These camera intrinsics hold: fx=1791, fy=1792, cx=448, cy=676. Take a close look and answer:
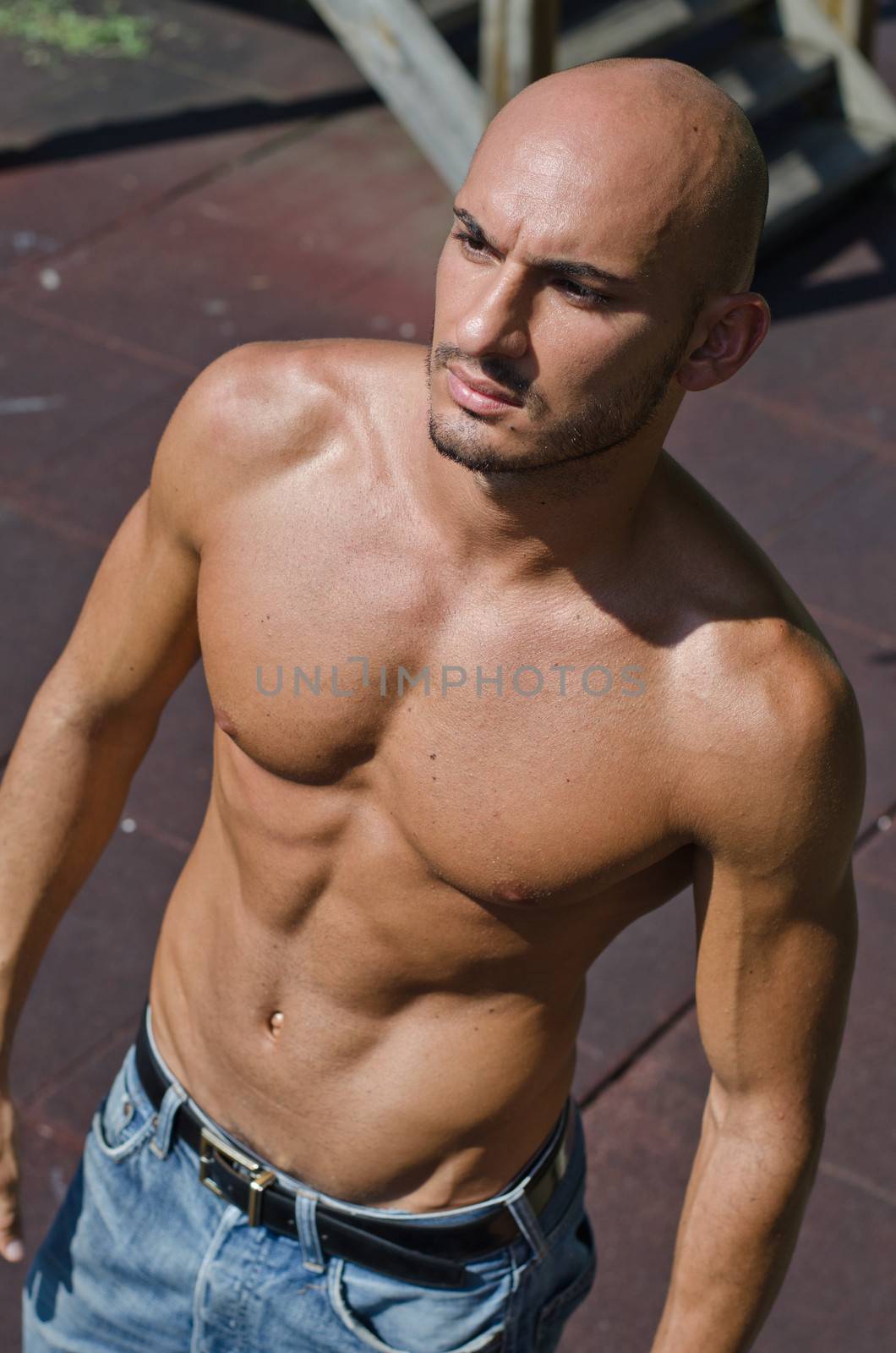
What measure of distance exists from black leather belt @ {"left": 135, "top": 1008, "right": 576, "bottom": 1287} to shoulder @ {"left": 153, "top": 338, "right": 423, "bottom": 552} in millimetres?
891

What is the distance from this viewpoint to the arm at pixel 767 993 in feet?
6.63

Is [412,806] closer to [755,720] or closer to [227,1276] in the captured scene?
Answer: [755,720]

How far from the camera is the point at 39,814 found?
99.3 inches

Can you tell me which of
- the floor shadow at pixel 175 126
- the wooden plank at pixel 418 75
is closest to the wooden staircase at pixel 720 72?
the wooden plank at pixel 418 75

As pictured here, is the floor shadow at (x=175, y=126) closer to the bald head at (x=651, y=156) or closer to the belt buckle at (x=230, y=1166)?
the belt buckle at (x=230, y=1166)

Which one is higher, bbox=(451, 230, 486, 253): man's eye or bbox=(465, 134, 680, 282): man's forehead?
bbox=(465, 134, 680, 282): man's forehead

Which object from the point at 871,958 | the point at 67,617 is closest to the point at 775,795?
the point at 871,958

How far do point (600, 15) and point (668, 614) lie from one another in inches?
250

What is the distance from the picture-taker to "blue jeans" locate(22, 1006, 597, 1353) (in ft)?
7.93

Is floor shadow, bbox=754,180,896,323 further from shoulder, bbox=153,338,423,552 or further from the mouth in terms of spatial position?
the mouth

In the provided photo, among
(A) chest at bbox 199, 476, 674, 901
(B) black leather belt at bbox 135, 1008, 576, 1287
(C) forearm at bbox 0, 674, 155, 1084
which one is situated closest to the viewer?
(A) chest at bbox 199, 476, 674, 901

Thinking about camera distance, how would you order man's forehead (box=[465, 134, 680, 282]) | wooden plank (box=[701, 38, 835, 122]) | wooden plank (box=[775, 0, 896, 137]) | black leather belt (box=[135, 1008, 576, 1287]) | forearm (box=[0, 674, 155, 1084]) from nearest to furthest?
man's forehead (box=[465, 134, 680, 282]) < black leather belt (box=[135, 1008, 576, 1287]) < forearm (box=[0, 674, 155, 1084]) < wooden plank (box=[701, 38, 835, 122]) < wooden plank (box=[775, 0, 896, 137])

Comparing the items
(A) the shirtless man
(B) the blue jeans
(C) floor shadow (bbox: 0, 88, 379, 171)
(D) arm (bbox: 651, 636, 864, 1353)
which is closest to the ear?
(A) the shirtless man

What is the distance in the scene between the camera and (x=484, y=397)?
6.37 ft
